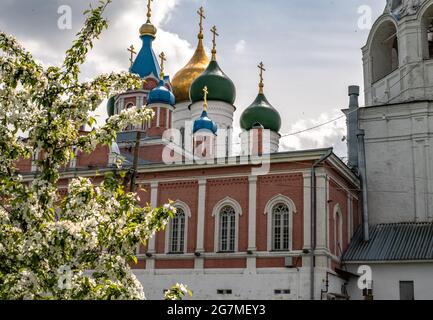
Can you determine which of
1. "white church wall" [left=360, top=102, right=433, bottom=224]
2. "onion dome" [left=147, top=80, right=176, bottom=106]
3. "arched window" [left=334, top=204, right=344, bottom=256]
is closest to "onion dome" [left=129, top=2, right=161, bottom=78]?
"onion dome" [left=147, top=80, right=176, bottom=106]

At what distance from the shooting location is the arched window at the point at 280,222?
19.2m

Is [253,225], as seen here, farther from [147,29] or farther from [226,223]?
[147,29]

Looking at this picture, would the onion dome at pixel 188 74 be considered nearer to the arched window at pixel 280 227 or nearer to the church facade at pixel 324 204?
the church facade at pixel 324 204

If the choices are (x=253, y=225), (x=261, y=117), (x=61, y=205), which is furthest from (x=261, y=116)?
(x=61, y=205)

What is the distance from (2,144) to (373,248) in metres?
15.9

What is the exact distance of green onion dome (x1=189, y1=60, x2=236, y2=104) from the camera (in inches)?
1252

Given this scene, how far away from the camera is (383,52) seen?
79.4 feet

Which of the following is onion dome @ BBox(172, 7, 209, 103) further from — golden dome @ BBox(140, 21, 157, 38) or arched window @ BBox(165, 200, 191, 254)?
arched window @ BBox(165, 200, 191, 254)

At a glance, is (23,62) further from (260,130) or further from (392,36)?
(260,130)

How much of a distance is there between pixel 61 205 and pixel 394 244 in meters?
15.4

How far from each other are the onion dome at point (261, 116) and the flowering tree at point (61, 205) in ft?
78.7

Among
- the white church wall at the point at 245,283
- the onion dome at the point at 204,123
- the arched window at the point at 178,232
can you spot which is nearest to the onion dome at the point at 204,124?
the onion dome at the point at 204,123

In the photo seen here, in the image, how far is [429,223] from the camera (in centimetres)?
2123
